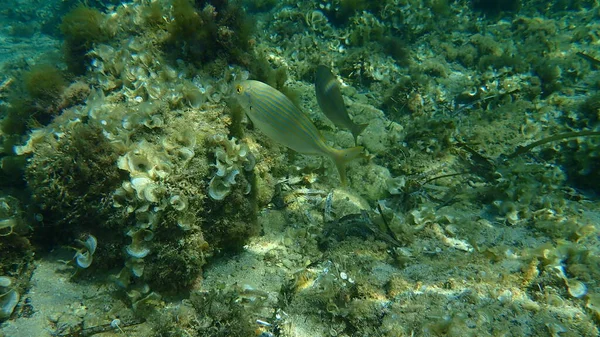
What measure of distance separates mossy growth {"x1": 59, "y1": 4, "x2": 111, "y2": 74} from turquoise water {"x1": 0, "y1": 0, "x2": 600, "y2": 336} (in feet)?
0.09

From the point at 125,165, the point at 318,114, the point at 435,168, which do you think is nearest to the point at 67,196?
the point at 125,165

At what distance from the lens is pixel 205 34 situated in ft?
12.9

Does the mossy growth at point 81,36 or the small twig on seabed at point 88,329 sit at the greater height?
the mossy growth at point 81,36

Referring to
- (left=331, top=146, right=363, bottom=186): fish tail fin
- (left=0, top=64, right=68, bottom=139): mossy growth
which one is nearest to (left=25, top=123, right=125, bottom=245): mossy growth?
(left=0, top=64, right=68, bottom=139): mossy growth

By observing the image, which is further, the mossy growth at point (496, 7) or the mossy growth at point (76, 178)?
the mossy growth at point (496, 7)

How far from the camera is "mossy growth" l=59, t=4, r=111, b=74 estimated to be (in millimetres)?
4461

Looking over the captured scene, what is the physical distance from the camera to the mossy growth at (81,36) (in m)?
4.46

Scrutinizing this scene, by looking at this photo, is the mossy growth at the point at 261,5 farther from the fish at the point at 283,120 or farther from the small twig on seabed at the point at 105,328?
the small twig on seabed at the point at 105,328

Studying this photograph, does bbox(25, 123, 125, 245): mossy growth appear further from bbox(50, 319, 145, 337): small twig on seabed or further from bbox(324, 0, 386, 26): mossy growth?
bbox(324, 0, 386, 26): mossy growth

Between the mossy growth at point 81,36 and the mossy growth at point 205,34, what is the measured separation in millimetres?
1409

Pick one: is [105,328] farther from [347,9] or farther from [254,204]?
[347,9]

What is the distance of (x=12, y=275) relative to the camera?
8.32 ft

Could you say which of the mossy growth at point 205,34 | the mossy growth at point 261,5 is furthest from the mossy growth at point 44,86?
the mossy growth at point 261,5

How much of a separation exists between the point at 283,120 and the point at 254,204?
102cm
